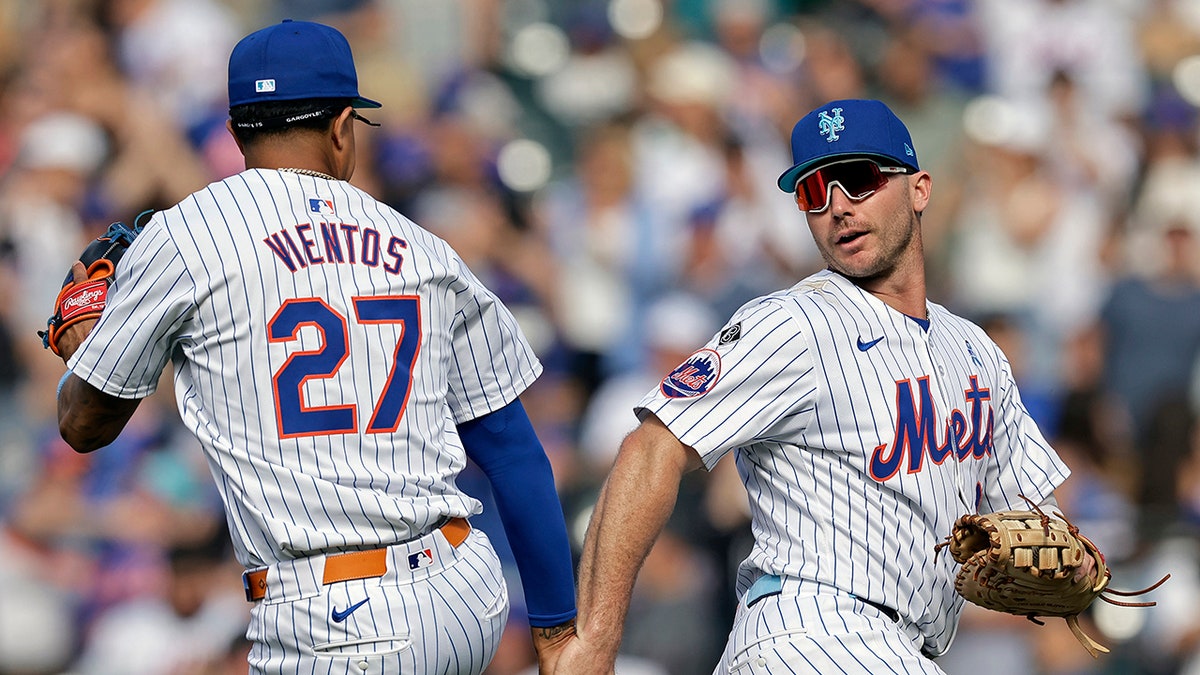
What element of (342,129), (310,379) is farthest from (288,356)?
(342,129)

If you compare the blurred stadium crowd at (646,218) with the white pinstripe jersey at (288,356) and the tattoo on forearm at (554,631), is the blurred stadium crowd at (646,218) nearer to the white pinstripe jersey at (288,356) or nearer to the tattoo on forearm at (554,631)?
the tattoo on forearm at (554,631)

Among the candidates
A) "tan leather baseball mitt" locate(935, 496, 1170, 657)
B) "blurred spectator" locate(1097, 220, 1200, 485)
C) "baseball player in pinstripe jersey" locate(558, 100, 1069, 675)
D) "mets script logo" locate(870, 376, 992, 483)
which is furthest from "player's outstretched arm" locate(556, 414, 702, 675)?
"blurred spectator" locate(1097, 220, 1200, 485)

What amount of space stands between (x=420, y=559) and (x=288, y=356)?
485mm

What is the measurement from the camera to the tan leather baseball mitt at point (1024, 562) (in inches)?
125

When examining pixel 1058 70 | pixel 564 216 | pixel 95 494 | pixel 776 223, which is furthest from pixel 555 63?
pixel 95 494

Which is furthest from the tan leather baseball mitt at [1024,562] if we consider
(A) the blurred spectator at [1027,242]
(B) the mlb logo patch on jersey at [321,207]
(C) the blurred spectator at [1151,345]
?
(A) the blurred spectator at [1027,242]

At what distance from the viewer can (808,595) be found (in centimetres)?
321

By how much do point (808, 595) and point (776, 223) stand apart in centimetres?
444

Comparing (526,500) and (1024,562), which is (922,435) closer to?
(1024,562)

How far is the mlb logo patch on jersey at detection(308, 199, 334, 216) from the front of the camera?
3.03m

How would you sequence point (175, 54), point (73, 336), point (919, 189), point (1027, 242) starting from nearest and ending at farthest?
1. point (73, 336)
2. point (919, 189)
3. point (175, 54)
4. point (1027, 242)

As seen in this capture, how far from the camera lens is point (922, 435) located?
3322mm

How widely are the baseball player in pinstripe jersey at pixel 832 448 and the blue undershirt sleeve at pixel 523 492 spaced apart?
8.3 inches

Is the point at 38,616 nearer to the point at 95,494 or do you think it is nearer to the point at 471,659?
the point at 95,494
